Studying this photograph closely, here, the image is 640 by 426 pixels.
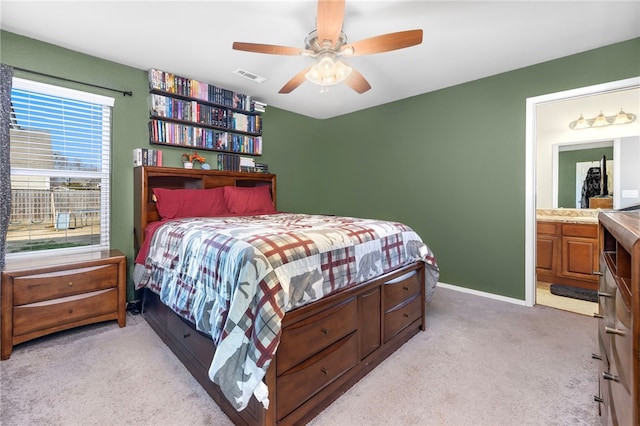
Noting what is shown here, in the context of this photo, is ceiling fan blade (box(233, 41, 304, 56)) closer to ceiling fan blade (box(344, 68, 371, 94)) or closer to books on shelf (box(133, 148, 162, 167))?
ceiling fan blade (box(344, 68, 371, 94))

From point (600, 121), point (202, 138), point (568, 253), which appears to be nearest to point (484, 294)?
point (568, 253)

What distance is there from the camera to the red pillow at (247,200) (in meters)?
3.37

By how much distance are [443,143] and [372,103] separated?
1204mm

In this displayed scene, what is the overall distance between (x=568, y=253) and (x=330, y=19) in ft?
12.7

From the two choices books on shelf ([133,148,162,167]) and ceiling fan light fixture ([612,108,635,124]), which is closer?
books on shelf ([133,148,162,167])

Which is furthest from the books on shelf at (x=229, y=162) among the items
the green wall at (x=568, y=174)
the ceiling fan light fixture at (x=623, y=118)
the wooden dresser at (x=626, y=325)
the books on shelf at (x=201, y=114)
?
the ceiling fan light fixture at (x=623, y=118)

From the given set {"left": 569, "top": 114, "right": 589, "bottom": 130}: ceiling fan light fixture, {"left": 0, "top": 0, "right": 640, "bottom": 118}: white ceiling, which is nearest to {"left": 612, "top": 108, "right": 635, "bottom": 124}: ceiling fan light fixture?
{"left": 569, "top": 114, "right": 589, "bottom": 130}: ceiling fan light fixture

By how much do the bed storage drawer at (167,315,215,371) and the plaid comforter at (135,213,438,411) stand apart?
0.14m

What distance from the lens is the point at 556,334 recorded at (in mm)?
2430

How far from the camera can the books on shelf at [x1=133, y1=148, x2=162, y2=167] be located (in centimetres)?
299

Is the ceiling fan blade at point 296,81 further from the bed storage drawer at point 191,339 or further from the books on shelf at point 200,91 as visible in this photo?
the bed storage drawer at point 191,339

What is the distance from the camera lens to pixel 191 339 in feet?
6.02

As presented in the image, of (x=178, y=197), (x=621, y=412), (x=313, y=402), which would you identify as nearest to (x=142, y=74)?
(x=178, y=197)

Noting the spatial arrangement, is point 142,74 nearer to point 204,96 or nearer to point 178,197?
point 204,96
